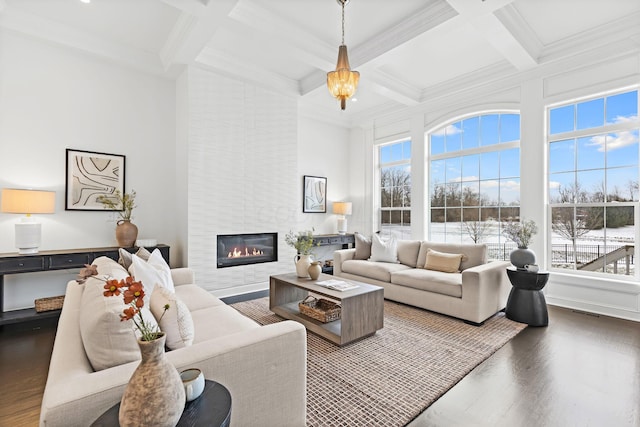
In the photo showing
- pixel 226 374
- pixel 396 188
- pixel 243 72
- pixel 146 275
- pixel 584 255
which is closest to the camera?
pixel 226 374

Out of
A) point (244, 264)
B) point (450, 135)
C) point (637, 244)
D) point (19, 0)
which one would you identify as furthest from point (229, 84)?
point (637, 244)

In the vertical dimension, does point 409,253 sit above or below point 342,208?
below

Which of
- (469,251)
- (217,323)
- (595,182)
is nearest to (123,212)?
(217,323)

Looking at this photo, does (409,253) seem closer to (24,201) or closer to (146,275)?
(146,275)

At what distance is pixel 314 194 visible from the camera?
6281mm

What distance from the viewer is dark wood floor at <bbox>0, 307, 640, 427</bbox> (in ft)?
6.09

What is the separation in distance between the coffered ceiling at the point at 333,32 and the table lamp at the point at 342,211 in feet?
8.30

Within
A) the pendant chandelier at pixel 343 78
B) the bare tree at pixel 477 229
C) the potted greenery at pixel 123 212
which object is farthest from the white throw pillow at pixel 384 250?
the potted greenery at pixel 123 212

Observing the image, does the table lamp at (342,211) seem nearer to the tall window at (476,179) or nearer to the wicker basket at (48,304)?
the tall window at (476,179)

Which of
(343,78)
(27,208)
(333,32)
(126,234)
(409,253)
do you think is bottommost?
(409,253)

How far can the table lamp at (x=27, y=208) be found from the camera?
3.13m

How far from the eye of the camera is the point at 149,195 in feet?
14.4

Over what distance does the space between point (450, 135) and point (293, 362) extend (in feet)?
16.2

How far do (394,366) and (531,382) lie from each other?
959 millimetres
